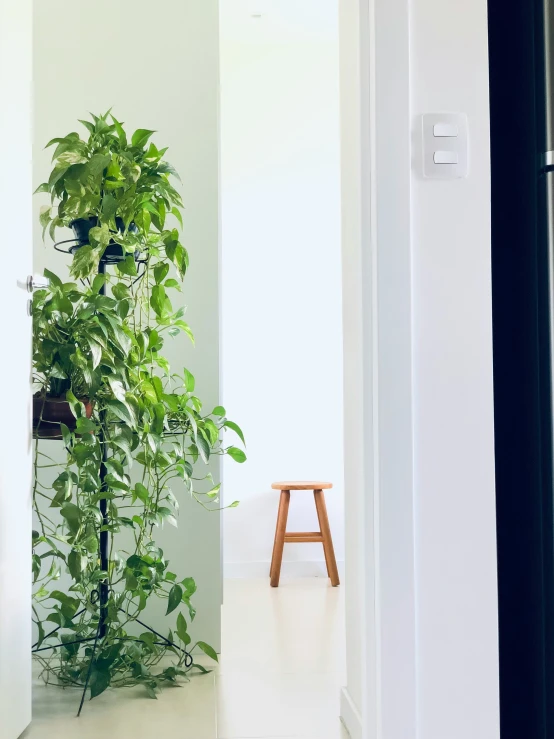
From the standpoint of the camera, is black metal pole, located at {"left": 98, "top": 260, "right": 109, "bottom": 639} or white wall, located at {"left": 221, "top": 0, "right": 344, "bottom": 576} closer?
black metal pole, located at {"left": 98, "top": 260, "right": 109, "bottom": 639}

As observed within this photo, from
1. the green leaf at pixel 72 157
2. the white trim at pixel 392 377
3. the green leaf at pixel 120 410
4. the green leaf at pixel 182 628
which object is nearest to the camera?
the white trim at pixel 392 377

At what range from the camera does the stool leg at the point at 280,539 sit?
3936 millimetres

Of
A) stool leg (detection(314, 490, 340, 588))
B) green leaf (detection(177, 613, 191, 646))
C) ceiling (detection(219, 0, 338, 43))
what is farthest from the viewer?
ceiling (detection(219, 0, 338, 43))

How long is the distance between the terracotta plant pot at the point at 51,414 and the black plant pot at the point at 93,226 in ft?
1.43

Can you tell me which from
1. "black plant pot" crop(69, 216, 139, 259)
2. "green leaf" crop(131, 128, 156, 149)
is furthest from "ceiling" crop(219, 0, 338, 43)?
"black plant pot" crop(69, 216, 139, 259)

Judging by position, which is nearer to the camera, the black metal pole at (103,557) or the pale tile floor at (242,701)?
the pale tile floor at (242,701)

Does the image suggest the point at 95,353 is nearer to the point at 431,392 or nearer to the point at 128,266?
the point at 128,266

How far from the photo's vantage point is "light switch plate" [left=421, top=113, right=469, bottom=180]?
1323 mm

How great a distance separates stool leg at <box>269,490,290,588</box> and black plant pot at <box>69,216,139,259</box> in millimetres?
1990

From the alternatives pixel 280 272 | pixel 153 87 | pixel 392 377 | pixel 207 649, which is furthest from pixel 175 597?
pixel 280 272

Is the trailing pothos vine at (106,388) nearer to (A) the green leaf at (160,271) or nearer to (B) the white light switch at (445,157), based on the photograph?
(A) the green leaf at (160,271)

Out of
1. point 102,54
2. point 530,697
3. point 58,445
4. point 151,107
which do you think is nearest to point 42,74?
point 102,54

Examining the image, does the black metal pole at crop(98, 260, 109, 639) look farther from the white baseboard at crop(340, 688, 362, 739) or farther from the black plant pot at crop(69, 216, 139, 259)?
the white baseboard at crop(340, 688, 362, 739)

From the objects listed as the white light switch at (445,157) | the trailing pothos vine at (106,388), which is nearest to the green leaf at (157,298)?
the trailing pothos vine at (106,388)
